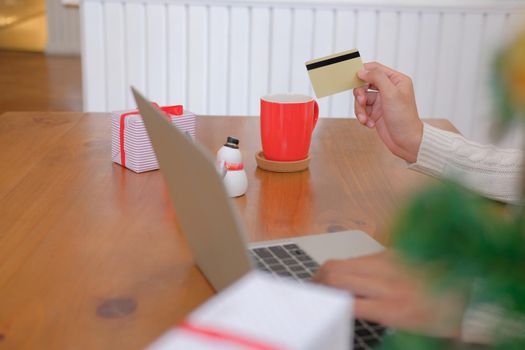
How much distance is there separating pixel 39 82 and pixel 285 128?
4127mm

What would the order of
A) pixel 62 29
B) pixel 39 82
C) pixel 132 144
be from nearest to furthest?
pixel 132 144, pixel 39 82, pixel 62 29

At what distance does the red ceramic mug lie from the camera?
1170 millimetres

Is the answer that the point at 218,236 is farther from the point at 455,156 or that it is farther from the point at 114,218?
the point at 455,156

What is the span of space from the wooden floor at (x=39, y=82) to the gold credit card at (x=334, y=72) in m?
3.33

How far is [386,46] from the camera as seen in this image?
2475mm

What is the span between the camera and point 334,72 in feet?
3.86

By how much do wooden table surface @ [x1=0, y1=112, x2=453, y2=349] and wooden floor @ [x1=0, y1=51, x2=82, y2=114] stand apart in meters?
3.00

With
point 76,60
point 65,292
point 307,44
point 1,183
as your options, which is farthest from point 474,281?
point 76,60

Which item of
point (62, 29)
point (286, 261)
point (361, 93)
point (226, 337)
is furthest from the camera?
point (62, 29)

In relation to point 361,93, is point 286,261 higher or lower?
lower

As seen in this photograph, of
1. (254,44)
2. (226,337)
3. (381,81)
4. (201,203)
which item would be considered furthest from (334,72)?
(254,44)

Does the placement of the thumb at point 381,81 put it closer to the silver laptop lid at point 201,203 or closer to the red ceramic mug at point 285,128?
the red ceramic mug at point 285,128

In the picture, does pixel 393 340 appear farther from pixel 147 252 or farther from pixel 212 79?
pixel 212 79

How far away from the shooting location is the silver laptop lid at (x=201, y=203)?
530 millimetres
